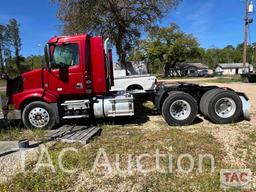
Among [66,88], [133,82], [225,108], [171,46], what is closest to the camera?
[66,88]

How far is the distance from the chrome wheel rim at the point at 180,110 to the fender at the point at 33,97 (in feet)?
11.2

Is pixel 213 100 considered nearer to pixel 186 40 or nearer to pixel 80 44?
pixel 80 44

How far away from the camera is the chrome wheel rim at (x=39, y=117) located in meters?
7.55

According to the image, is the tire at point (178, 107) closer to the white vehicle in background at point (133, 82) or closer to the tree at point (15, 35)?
the white vehicle in background at point (133, 82)

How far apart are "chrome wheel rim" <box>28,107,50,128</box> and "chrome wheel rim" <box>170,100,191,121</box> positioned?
360 cm

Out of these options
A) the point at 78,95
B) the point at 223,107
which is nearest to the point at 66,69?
the point at 78,95

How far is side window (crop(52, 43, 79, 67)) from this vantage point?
7.62m

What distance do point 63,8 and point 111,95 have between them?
48.1ft

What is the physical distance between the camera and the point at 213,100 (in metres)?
7.74

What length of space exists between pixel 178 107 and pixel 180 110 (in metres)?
0.12

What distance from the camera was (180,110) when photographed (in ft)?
25.9

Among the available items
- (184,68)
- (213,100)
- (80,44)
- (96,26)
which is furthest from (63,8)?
(184,68)

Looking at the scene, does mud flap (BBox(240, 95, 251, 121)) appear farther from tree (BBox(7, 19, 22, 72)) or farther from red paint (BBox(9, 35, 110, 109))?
tree (BBox(7, 19, 22, 72))

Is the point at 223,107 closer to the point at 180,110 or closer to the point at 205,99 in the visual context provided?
the point at 205,99
